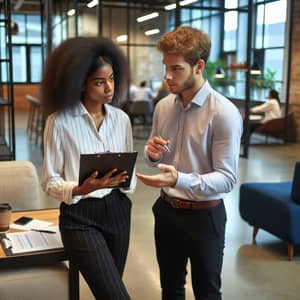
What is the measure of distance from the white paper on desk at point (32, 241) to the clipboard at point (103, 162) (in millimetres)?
495

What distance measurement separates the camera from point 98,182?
72.9 inches

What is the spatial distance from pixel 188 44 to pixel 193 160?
1.55 feet

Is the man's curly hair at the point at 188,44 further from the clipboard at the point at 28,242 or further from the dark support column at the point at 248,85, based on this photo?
the dark support column at the point at 248,85

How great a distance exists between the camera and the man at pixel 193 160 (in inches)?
74.4

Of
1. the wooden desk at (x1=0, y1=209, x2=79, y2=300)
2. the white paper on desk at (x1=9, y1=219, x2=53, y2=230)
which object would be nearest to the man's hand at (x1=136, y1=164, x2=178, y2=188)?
the wooden desk at (x1=0, y1=209, x2=79, y2=300)

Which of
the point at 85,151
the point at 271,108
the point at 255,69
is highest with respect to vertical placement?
the point at 255,69

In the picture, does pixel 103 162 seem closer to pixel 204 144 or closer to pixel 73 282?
pixel 204 144

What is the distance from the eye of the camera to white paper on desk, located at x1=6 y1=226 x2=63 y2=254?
2.15m

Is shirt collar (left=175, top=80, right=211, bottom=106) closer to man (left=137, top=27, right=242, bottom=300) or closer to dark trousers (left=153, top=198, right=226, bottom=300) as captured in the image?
man (left=137, top=27, right=242, bottom=300)

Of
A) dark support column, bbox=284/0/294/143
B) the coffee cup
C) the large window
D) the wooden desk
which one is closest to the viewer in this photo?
the wooden desk

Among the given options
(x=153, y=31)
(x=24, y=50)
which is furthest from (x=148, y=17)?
(x=24, y=50)

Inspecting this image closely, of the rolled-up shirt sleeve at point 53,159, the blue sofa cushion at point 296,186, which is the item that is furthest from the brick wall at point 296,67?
the rolled-up shirt sleeve at point 53,159

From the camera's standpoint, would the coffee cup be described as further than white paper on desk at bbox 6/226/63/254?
Yes

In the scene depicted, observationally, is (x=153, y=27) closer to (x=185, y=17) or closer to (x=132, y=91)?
(x=185, y=17)
